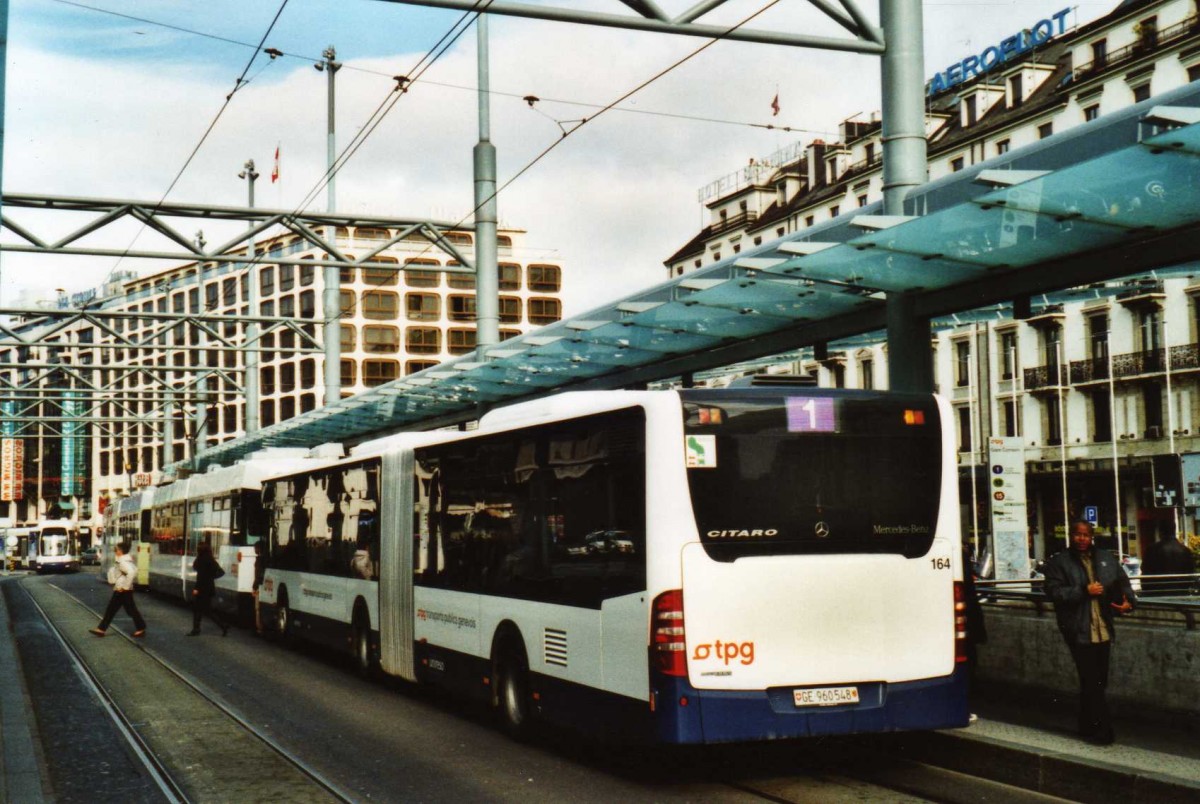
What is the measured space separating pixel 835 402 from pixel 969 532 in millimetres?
48869

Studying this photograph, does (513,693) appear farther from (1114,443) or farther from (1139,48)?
(1114,443)

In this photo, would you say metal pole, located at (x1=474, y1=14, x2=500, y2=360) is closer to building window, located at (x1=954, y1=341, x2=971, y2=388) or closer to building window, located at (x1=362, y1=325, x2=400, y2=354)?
building window, located at (x1=954, y1=341, x2=971, y2=388)

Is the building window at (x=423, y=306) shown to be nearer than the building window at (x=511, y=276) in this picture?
No

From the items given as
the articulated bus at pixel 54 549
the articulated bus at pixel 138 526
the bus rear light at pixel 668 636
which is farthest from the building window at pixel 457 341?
the bus rear light at pixel 668 636

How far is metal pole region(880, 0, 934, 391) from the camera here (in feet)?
37.9

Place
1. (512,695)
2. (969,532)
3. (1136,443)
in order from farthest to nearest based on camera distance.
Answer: (969,532) < (1136,443) < (512,695)

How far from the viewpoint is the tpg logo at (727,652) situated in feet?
28.1

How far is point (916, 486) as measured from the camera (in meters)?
9.42

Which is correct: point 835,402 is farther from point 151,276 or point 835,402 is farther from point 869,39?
point 151,276

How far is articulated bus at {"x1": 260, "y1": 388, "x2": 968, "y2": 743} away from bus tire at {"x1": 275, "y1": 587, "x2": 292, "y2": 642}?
980 centimetres

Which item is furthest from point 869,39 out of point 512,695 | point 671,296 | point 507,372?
point 507,372

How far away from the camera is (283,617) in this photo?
20.2 m

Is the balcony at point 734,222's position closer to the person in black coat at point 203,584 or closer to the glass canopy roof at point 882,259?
the person in black coat at point 203,584

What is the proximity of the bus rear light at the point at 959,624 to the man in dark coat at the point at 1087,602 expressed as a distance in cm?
55
